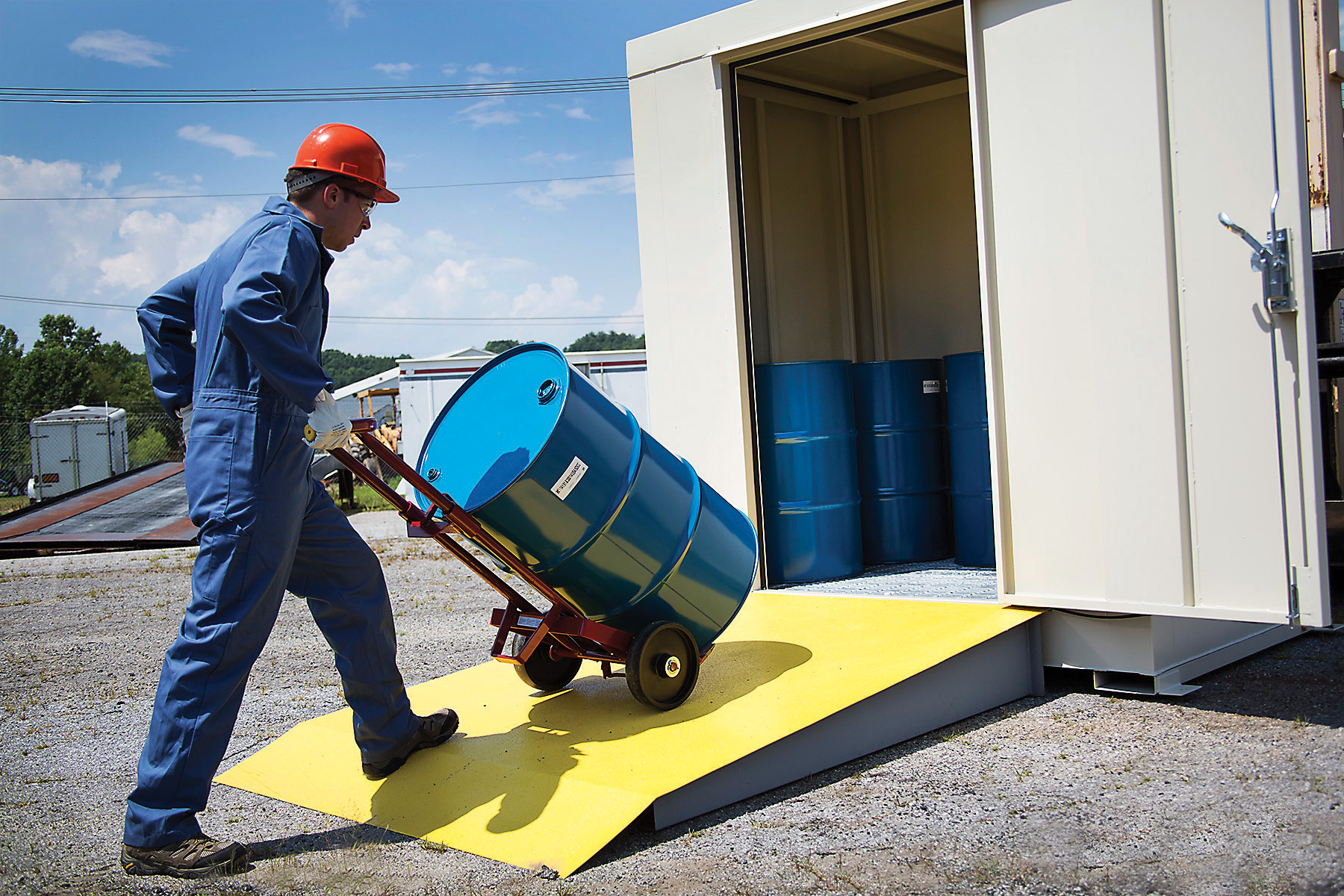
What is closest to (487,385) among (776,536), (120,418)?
(776,536)

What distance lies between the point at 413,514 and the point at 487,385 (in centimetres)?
58

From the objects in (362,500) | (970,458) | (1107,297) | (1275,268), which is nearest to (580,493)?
(1107,297)

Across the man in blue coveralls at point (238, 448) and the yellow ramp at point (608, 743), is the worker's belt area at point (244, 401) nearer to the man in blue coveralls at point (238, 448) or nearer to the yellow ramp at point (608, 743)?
the man in blue coveralls at point (238, 448)

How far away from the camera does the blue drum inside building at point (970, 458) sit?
19.0 feet

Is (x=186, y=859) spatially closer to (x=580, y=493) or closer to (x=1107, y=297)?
(x=580, y=493)

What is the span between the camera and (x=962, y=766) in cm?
Result: 353

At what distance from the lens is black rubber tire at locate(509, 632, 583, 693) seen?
3.94 m

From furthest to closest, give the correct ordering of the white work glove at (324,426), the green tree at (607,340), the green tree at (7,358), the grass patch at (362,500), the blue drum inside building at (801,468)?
1. the green tree at (607,340)
2. the green tree at (7,358)
3. the grass patch at (362,500)
4. the blue drum inside building at (801,468)
5. the white work glove at (324,426)

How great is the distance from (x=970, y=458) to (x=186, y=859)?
4.57m

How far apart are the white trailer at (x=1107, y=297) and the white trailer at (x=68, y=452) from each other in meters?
21.4

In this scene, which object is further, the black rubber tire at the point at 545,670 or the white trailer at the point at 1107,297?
the black rubber tire at the point at 545,670

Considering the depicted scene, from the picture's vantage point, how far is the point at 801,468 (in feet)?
18.8

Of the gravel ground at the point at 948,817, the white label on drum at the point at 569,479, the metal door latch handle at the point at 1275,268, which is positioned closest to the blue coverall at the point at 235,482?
the gravel ground at the point at 948,817

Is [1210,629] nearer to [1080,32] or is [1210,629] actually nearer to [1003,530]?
[1003,530]
